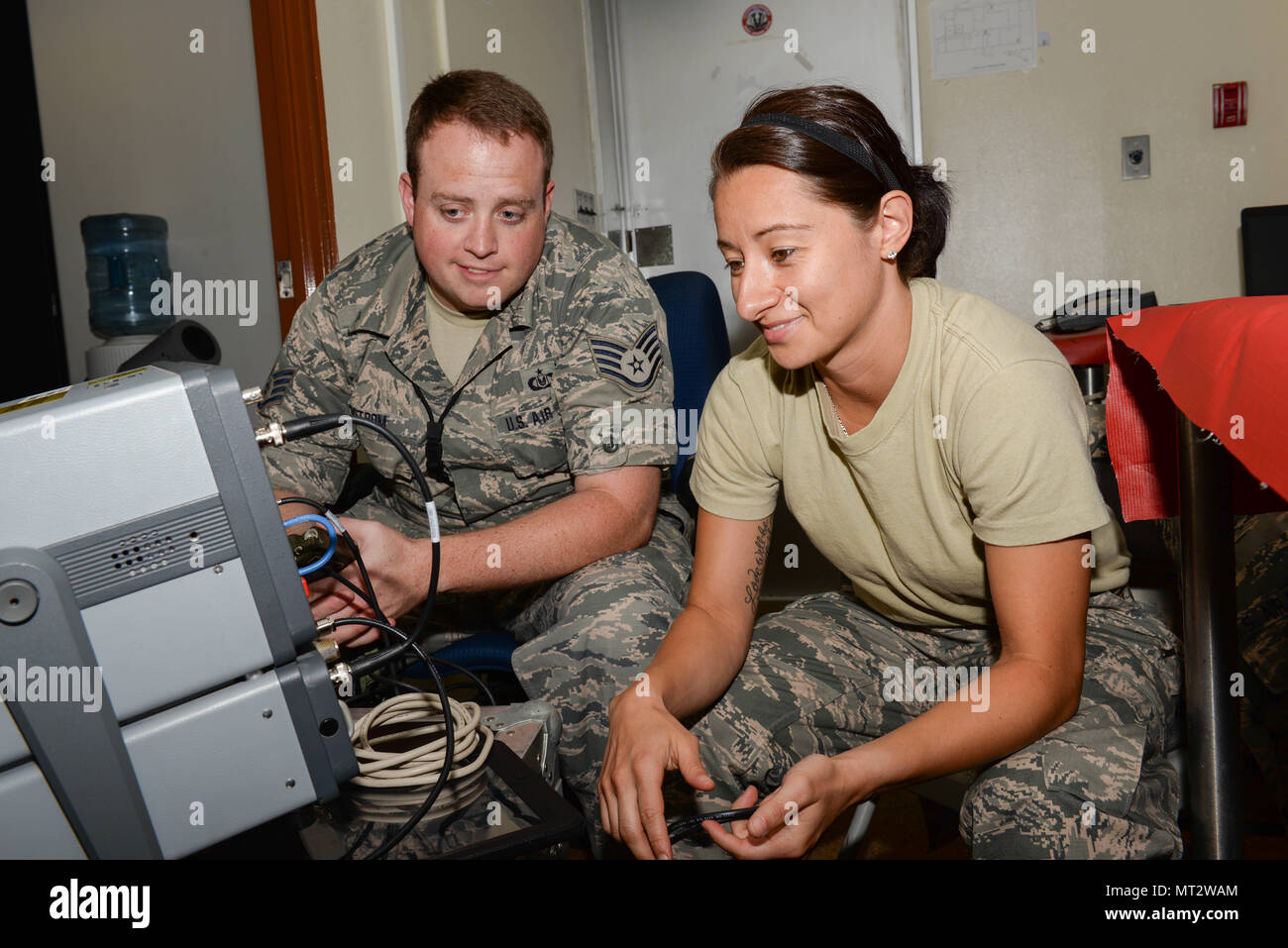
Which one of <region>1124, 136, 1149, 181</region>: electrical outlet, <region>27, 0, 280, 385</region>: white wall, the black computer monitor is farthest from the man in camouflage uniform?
<region>1124, 136, 1149, 181</region>: electrical outlet

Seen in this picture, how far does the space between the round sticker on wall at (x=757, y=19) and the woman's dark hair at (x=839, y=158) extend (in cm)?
233

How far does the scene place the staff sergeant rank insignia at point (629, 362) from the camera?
4.47ft

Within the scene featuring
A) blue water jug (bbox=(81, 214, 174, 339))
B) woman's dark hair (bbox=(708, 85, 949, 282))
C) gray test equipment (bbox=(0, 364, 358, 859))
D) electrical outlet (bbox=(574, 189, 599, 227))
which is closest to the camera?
gray test equipment (bbox=(0, 364, 358, 859))

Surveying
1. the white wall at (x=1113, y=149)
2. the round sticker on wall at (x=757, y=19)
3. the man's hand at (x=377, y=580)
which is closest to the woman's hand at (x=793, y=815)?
the man's hand at (x=377, y=580)

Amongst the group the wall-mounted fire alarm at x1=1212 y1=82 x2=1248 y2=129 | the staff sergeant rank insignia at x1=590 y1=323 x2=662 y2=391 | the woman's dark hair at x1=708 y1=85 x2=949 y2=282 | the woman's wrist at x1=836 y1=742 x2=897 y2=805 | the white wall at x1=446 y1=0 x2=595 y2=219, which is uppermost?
the white wall at x1=446 y1=0 x2=595 y2=219

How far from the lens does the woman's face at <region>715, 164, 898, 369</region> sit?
93cm

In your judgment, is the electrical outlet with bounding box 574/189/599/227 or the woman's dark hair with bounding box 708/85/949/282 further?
the electrical outlet with bounding box 574/189/599/227

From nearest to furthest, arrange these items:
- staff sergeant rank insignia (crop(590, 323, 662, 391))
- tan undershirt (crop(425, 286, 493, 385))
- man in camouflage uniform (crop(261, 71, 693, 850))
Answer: man in camouflage uniform (crop(261, 71, 693, 850))
staff sergeant rank insignia (crop(590, 323, 662, 391))
tan undershirt (crop(425, 286, 493, 385))

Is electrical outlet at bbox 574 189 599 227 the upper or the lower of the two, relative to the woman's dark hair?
upper

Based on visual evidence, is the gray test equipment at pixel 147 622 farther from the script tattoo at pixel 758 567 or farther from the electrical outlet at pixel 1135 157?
the electrical outlet at pixel 1135 157

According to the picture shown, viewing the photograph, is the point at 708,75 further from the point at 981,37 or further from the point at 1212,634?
Result: the point at 1212,634

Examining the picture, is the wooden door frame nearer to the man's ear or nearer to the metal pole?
the man's ear

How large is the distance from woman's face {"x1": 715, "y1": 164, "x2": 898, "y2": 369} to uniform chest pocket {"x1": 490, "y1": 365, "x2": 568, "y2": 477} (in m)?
0.53
